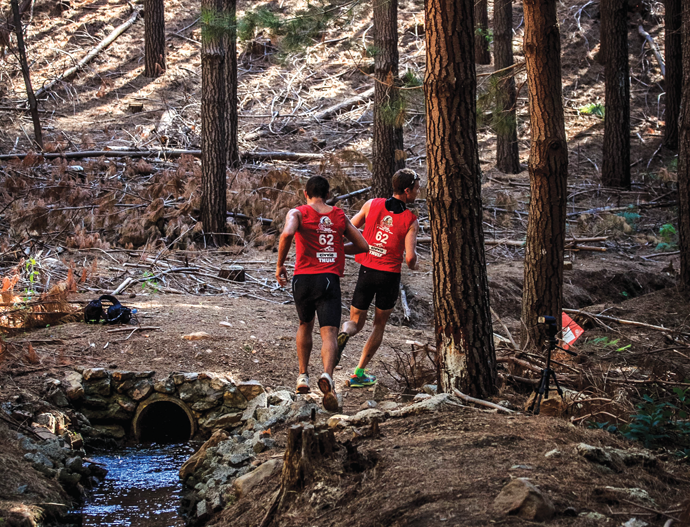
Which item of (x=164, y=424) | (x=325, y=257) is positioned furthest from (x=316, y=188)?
(x=164, y=424)

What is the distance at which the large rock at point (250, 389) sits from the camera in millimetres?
6492

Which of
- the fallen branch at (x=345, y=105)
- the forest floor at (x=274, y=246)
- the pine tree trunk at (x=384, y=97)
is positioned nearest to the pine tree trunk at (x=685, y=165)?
the forest floor at (x=274, y=246)

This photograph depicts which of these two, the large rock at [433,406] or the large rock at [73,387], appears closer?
the large rock at [433,406]

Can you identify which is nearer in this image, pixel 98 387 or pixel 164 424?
pixel 98 387

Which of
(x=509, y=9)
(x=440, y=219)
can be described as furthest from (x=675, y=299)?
(x=509, y=9)

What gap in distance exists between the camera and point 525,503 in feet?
9.59

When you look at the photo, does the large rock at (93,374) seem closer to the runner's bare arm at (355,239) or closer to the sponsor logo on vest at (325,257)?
the sponsor logo on vest at (325,257)

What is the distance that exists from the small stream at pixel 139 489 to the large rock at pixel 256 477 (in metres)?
0.75

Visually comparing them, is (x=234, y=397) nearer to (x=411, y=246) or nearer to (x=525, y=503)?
(x=411, y=246)

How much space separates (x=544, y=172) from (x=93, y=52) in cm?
1724

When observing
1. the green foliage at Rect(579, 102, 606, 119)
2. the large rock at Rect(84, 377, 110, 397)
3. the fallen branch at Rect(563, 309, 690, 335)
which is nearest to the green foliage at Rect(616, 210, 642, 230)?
the green foliage at Rect(579, 102, 606, 119)

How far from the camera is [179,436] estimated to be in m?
6.99

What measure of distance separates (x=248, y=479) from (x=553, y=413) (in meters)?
2.32

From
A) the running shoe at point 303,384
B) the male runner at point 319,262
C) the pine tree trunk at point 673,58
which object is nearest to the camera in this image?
the male runner at point 319,262
